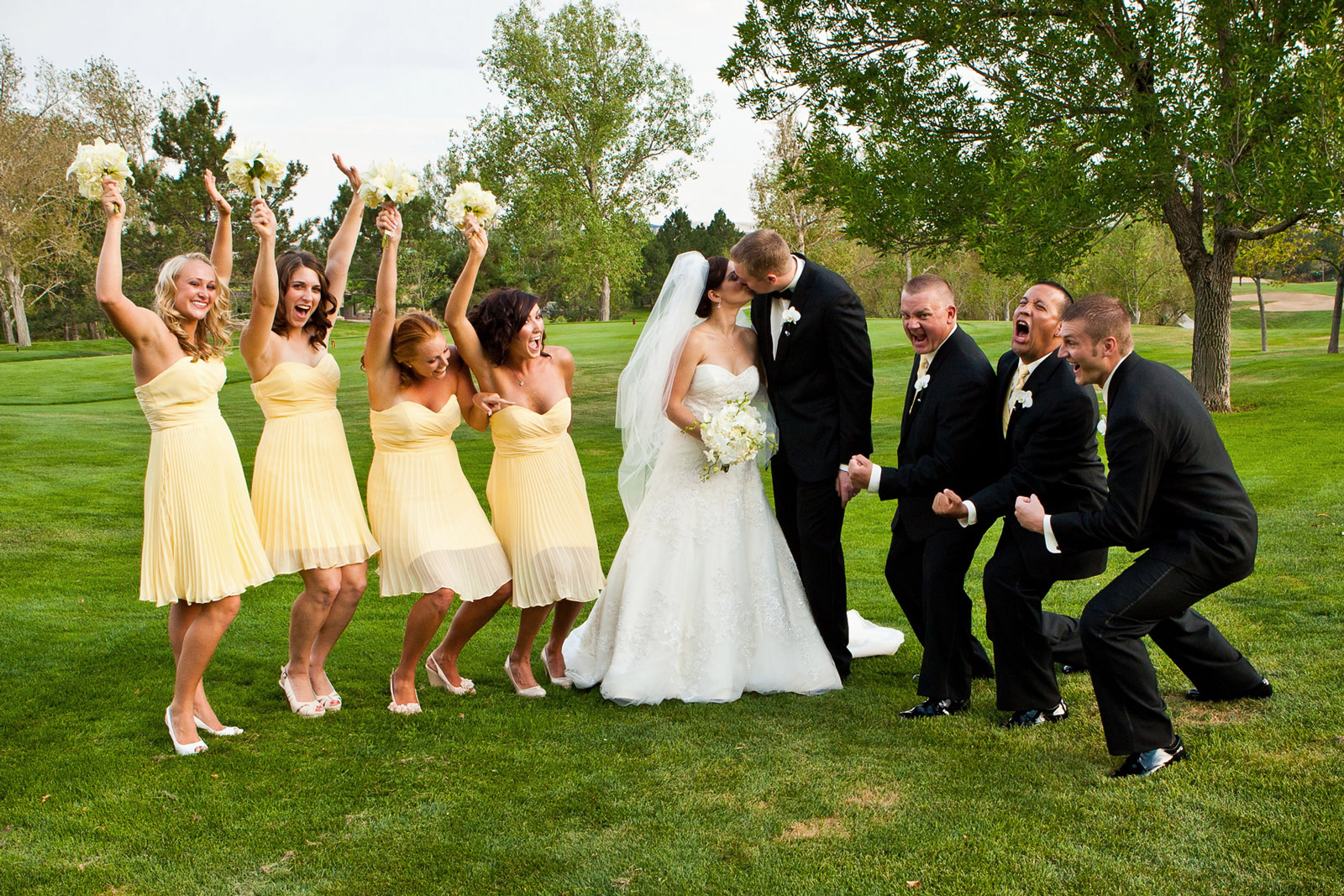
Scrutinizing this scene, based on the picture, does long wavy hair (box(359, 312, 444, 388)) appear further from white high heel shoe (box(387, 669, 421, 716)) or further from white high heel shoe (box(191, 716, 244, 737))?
white high heel shoe (box(191, 716, 244, 737))

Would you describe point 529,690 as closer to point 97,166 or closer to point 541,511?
point 541,511

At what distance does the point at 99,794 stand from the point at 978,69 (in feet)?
46.7

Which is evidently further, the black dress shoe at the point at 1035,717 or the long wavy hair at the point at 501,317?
the long wavy hair at the point at 501,317

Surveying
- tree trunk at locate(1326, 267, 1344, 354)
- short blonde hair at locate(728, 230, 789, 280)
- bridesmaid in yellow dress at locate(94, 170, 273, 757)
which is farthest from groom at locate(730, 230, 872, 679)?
tree trunk at locate(1326, 267, 1344, 354)

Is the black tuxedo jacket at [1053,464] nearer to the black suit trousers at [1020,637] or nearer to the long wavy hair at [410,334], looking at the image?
the black suit trousers at [1020,637]

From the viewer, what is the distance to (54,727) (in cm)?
494

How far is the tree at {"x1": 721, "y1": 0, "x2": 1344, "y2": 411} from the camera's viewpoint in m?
11.8

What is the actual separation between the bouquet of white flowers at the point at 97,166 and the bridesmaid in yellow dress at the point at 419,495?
1237mm

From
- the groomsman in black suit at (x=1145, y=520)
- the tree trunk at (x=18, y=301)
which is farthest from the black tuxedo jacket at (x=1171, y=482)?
the tree trunk at (x=18, y=301)

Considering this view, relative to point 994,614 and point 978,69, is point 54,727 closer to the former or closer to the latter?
point 994,614

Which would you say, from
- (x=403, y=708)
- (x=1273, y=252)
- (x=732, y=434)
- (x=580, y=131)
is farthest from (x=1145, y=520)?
(x=580, y=131)

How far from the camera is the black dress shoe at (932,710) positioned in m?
4.88

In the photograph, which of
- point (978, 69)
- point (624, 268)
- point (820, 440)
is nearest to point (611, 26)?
point (624, 268)

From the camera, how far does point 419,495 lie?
5.07m
